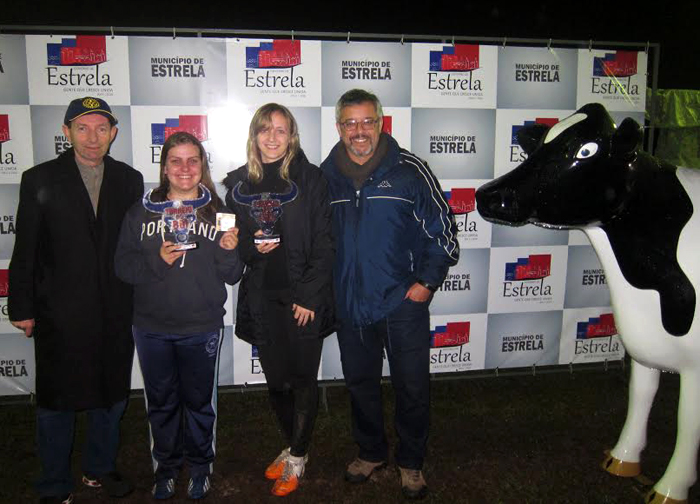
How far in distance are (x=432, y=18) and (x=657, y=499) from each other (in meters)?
8.13

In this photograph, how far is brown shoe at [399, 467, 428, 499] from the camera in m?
2.34

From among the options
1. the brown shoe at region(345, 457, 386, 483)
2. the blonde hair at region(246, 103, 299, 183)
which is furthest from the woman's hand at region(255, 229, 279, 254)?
the brown shoe at region(345, 457, 386, 483)

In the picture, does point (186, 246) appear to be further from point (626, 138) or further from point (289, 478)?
point (626, 138)

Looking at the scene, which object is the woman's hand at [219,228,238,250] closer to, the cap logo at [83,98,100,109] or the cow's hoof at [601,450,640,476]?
the cap logo at [83,98,100,109]

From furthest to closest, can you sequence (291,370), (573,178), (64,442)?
(291,370), (64,442), (573,178)

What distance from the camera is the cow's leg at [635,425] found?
2395mm

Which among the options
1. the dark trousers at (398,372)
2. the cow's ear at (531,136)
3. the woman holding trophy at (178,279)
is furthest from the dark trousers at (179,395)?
the cow's ear at (531,136)

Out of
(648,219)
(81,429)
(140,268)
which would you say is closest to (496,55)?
(648,219)

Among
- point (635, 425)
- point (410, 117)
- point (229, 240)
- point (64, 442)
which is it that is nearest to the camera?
point (229, 240)

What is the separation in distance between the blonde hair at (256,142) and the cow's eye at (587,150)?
1196mm

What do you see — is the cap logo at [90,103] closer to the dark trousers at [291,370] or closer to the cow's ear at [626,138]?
the dark trousers at [291,370]

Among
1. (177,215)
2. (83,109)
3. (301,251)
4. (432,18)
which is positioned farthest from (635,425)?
(432,18)

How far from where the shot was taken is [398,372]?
90.8 inches

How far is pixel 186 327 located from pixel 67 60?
1.98m
